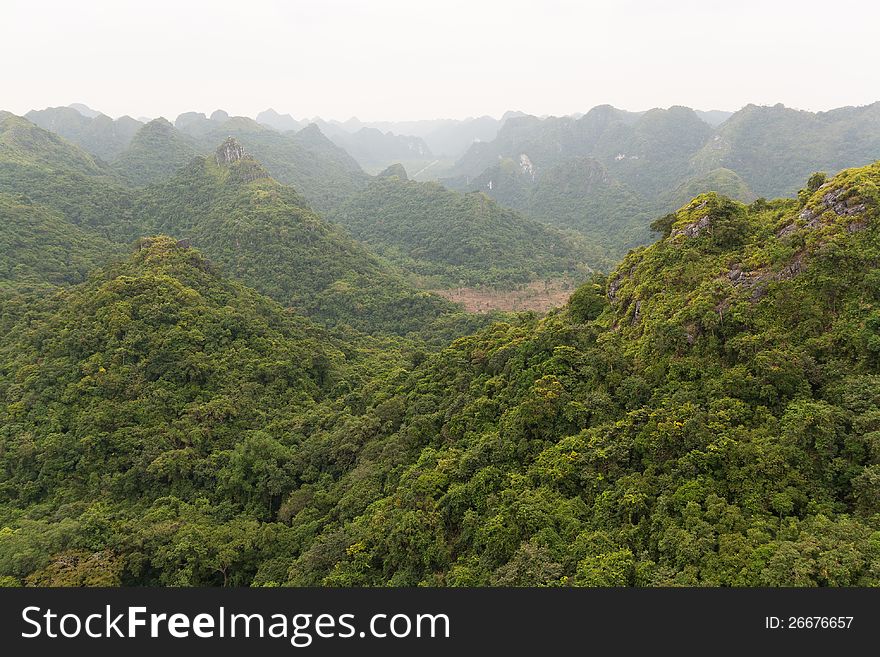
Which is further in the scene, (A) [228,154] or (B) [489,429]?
(A) [228,154]

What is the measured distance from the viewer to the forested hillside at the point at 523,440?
12.7 metres

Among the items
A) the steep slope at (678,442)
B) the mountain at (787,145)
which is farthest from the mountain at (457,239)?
the mountain at (787,145)

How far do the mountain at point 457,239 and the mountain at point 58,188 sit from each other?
55.9m

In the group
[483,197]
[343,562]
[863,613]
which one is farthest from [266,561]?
[483,197]

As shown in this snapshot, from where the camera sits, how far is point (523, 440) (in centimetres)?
1881

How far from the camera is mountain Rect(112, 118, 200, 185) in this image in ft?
446

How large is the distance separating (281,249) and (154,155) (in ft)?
355

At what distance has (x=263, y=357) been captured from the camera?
122ft

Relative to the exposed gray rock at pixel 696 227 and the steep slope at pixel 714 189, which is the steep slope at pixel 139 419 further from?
the steep slope at pixel 714 189

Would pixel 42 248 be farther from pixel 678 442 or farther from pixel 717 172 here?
→ pixel 717 172

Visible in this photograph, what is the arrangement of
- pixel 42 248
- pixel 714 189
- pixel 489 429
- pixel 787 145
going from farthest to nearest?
pixel 787 145
pixel 714 189
pixel 42 248
pixel 489 429

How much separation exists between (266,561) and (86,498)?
12684 mm

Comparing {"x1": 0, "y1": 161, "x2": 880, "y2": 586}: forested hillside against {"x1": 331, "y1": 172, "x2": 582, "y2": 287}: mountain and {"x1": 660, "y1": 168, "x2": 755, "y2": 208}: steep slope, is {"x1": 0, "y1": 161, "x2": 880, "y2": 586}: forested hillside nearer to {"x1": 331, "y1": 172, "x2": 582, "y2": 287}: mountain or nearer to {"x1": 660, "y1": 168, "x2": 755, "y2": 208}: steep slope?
{"x1": 331, "y1": 172, "x2": 582, "y2": 287}: mountain

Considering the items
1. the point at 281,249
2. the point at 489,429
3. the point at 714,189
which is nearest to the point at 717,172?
the point at 714,189
